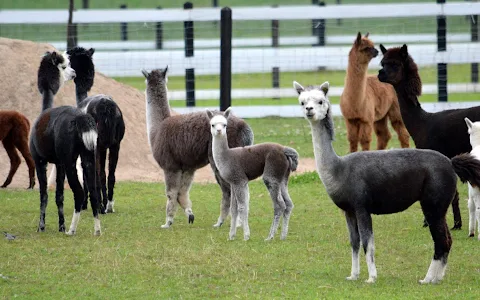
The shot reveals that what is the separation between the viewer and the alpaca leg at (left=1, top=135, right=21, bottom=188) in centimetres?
1375

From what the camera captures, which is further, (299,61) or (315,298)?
(299,61)

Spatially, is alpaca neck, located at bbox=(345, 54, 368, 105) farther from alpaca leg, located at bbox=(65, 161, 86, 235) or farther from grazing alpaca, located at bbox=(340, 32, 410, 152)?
alpaca leg, located at bbox=(65, 161, 86, 235)

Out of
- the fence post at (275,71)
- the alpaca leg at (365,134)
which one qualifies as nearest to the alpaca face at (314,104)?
the alpaca leg at (365,134)

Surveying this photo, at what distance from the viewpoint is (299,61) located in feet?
60.1

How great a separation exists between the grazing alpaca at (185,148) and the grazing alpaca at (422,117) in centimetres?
168

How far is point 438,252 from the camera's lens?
7.72 metres

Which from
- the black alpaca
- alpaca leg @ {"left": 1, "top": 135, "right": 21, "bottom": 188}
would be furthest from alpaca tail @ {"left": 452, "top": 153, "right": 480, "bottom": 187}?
alpaca leg @ {"left": 1, "top": 135, "right": 21, "bottom": 188}

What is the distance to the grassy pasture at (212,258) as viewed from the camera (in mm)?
7516

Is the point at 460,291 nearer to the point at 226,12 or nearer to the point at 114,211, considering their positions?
the point at 114,211

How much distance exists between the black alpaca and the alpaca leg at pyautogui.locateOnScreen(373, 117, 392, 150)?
5536 mm

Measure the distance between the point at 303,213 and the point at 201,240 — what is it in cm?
225

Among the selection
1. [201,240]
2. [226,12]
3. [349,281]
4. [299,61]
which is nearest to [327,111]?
[349,281]

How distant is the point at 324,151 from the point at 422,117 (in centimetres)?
292

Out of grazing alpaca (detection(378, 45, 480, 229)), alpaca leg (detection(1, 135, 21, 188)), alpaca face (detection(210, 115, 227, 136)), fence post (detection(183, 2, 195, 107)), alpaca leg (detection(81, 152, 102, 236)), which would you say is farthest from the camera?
fence post (detection(183, 2, 195, 107))
